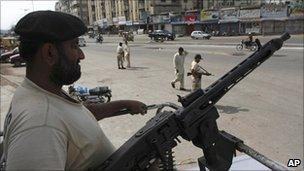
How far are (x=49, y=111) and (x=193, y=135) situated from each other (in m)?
0.84

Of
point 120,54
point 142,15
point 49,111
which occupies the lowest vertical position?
point 120,54

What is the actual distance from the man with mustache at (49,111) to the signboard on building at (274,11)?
52.4 metres

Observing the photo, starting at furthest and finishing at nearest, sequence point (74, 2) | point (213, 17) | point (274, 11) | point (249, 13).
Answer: point (74, 2) → point (274, 11) → point (249, 13) → point (213, 17)

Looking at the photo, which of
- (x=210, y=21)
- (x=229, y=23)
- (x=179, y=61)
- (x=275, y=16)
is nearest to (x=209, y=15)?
(x=210, y=21)

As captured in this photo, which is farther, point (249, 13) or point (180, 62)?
point (249, 13)

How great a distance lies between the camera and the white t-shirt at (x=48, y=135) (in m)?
1.44

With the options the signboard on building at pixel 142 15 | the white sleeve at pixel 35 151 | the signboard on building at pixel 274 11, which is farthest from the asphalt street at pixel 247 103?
the signboard on building at pixel 142 15

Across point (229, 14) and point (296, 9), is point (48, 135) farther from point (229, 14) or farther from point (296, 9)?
point (296, 9)

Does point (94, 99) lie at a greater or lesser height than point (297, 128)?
greater

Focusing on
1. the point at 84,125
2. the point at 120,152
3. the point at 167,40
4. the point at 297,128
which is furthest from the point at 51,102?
the point at 167,40

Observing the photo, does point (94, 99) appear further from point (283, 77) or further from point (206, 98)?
point (283, 77)

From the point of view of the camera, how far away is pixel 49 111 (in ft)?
5.27

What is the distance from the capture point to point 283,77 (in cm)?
1614

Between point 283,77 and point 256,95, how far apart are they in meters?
4.16
